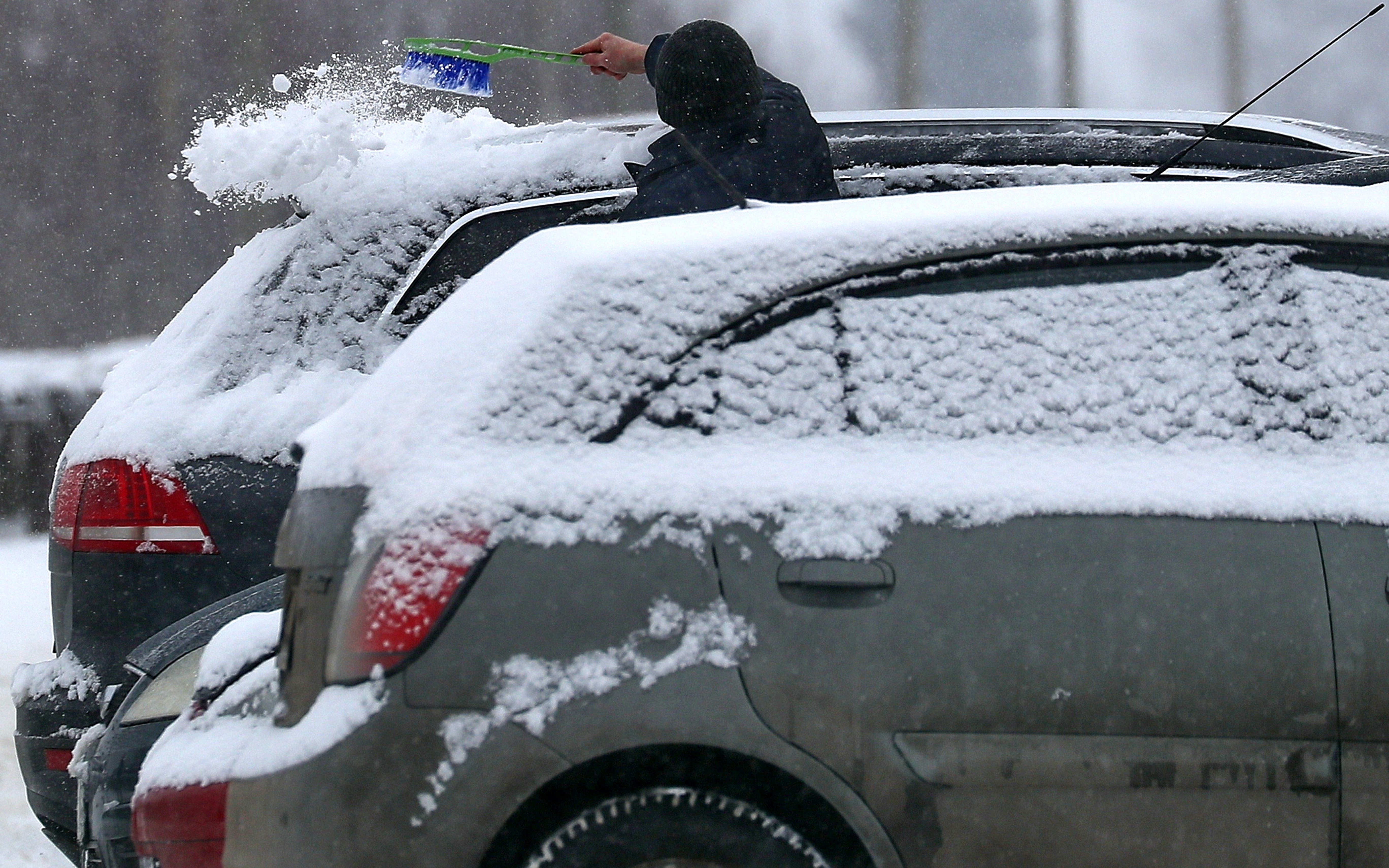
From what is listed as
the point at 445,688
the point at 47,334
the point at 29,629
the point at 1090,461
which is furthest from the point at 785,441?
the point at 47,334

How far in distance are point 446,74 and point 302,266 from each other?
109 centimetres

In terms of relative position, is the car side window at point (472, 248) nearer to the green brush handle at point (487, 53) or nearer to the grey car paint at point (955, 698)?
the green brush handle at point (487, 53)

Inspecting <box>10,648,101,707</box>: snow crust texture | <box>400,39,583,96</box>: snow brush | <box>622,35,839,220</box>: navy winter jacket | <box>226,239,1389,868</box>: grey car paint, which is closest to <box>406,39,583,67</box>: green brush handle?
<box>400,39,583,96</box>: snow brush

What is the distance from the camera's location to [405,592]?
2.22 metres

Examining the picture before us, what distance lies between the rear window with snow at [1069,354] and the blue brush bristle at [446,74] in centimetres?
253

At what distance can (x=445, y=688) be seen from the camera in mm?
2207

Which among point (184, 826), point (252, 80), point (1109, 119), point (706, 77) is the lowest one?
point (184, 826)

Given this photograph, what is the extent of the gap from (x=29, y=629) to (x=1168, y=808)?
23.4 feet

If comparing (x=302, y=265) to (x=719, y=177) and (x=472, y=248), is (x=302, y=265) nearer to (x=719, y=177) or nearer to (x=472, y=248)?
(x=472, y=248)

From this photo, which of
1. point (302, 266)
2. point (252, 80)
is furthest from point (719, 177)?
point (252, 80)

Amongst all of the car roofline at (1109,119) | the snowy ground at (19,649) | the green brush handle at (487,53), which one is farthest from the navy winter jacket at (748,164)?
the snowy ground at (19,649)

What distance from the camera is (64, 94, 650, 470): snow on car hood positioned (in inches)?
144

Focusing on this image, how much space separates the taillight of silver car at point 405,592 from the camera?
2.22 m

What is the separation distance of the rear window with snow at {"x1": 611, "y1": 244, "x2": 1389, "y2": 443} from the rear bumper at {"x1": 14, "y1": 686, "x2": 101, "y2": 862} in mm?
1951
